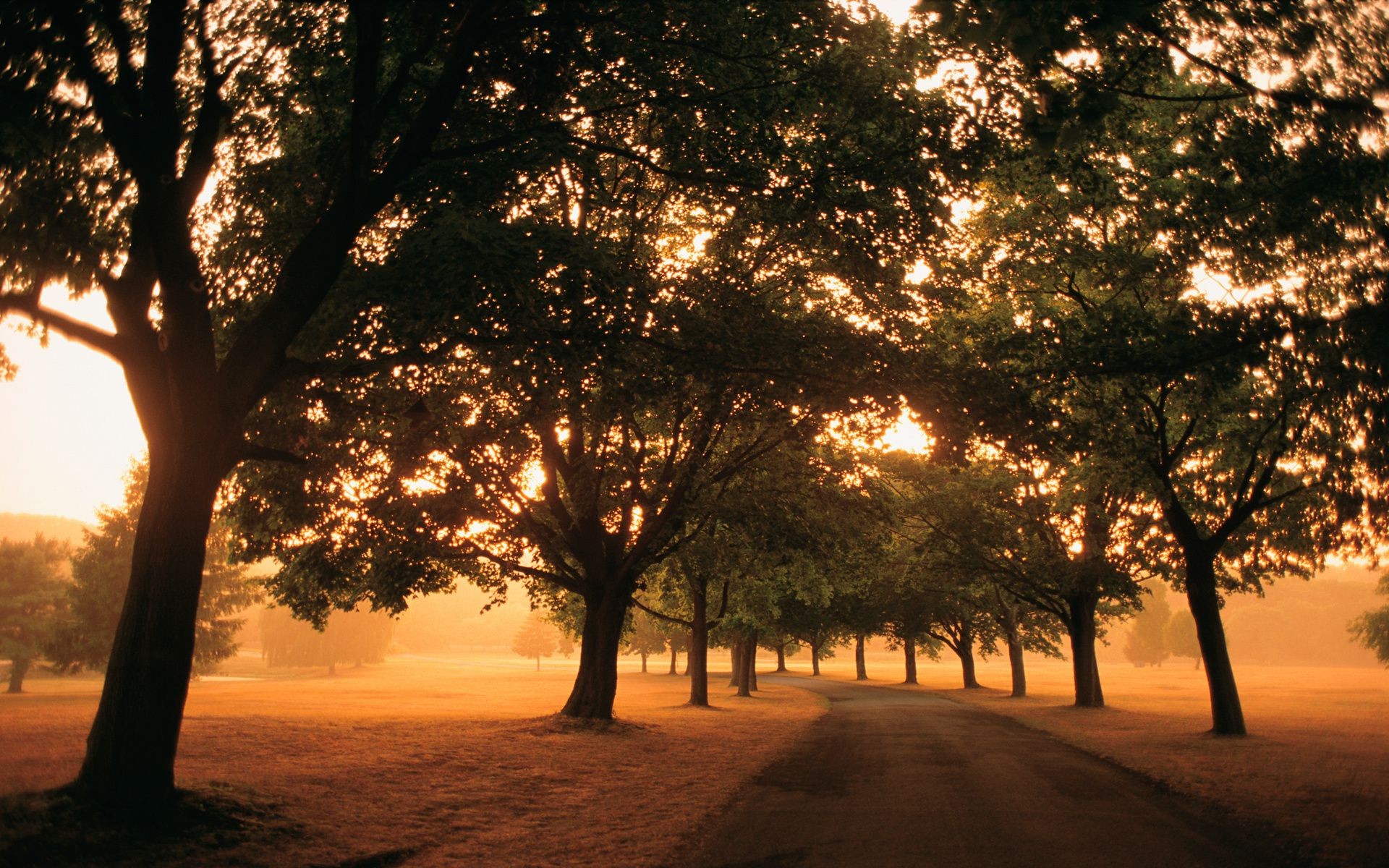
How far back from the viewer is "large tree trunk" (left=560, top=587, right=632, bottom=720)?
2148cm

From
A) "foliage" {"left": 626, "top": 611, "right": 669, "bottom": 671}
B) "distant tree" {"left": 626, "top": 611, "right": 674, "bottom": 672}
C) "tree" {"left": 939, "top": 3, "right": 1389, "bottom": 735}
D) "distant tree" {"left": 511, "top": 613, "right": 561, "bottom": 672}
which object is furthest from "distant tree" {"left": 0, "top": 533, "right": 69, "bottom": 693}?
"distant tree" {"left": 511, "top": 613, "right": 561, "bottom": 672}

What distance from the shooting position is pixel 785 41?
1062 centimetres

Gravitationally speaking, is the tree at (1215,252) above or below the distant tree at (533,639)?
above

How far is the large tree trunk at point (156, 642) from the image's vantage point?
8414 mm

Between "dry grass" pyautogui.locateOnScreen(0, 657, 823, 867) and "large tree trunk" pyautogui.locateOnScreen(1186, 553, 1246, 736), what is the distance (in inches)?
414

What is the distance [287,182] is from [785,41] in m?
7.66

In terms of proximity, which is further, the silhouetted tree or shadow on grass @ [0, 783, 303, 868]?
the silhouetted tree

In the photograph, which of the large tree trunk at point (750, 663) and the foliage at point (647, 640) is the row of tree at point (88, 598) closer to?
the large tree trunk at point (750, 663)

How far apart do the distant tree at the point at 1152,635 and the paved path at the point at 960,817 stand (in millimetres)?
128893

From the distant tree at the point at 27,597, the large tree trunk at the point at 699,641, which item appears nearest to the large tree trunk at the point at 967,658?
the large tree trunk at the point at 699,641

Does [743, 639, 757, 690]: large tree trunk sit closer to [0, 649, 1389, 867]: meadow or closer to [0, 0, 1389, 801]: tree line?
[0, 649, 1389, 867]: meadow

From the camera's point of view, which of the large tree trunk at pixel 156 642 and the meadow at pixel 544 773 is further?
the large tree trunk at pixel 156 642

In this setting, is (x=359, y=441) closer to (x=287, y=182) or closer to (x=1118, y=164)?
(x=287, y=182)

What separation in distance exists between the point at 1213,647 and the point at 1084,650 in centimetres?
1204
